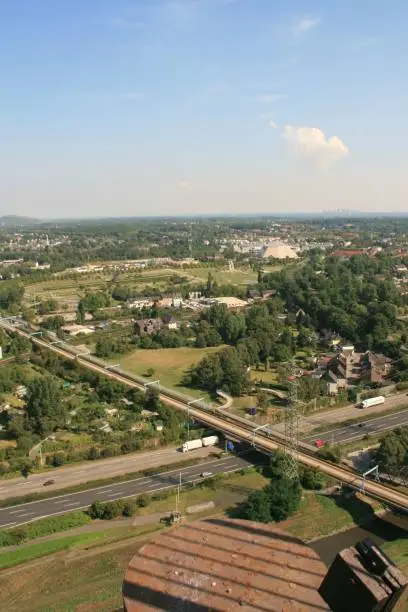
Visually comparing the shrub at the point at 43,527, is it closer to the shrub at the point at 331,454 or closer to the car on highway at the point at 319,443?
the shrub at the point at 331,454

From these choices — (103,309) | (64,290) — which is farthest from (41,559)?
(64,290)

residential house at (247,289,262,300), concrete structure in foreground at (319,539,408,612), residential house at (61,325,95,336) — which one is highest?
concrete structure in foreground at (319,539,408,612)

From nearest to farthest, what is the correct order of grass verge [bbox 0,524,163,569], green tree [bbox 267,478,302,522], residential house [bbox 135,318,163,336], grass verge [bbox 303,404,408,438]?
1. grass verge [bbox 0,524,163,569]
2. green tree [bbox 267,478,302,522]
3. grass verge [bbox 303,404,408,438]
4. residential house [bbox 135,318,163,336]

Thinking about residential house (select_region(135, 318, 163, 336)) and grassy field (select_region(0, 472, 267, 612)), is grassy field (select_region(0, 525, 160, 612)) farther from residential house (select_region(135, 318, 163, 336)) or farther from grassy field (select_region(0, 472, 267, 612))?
residential house (select_region(135, 318, 163, 336))

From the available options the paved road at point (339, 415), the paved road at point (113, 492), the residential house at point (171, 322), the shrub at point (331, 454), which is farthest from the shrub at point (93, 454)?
the residential house at point (171, 322)

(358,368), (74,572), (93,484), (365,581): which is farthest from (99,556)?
(358,368)

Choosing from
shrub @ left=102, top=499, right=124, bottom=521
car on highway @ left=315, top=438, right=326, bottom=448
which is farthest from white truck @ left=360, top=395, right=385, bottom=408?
shrub @ left=102, top=499, right=124, bottom=521

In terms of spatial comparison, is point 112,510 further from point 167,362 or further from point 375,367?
point 375,367

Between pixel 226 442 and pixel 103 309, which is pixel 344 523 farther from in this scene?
pixel 103 309
